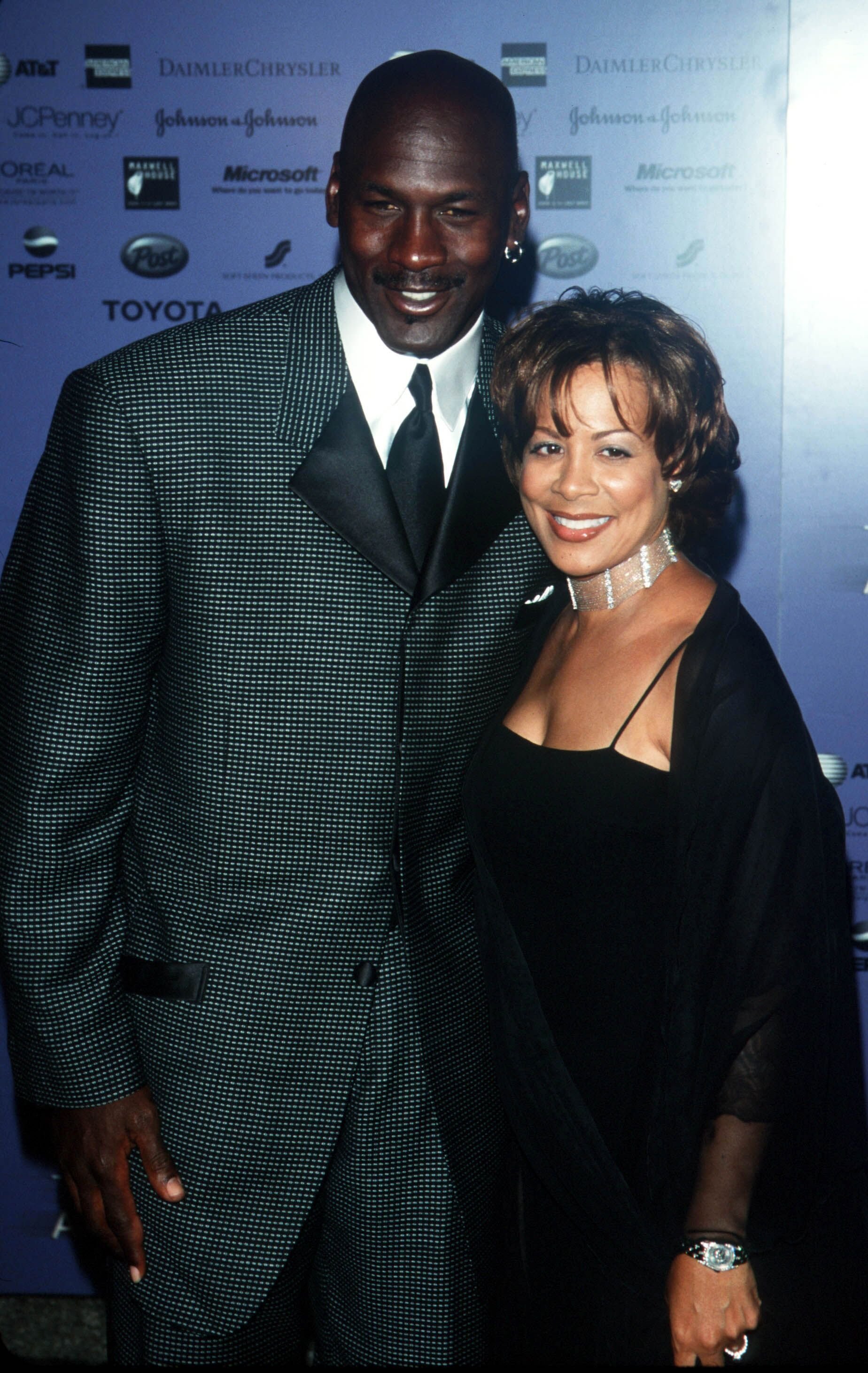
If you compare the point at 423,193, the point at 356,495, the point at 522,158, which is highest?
the point at 522,158

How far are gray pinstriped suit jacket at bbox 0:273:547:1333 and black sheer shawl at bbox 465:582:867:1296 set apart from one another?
1.08ft

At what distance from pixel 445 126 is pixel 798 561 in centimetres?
148

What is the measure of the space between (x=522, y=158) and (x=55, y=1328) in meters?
2.94

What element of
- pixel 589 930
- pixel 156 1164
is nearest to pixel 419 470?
pixel 589 930

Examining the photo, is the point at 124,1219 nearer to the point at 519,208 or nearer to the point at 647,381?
the point at 647,381

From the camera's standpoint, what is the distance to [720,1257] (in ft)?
4.95

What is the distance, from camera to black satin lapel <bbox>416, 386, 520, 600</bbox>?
159cm

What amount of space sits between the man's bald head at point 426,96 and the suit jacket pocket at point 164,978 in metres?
1.11

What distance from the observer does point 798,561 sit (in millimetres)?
2701

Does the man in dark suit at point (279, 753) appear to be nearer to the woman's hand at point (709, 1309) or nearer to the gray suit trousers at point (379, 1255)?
the gray suit trousers at point (379, 1255)

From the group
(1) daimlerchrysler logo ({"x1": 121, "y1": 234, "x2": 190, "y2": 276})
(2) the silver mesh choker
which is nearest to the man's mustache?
(2) the silver mesh choker

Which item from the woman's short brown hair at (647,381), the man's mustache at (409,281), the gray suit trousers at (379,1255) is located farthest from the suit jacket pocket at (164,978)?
the man's mustache at (409,281)

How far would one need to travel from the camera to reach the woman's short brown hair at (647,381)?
1.65m

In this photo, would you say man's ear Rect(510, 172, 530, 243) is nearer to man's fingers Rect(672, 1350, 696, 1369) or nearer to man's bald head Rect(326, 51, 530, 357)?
man's bald head Rect(326, 51, 530, 357)
